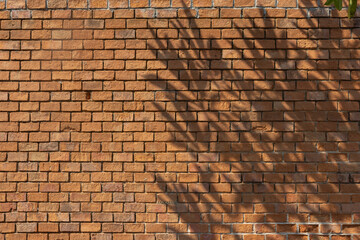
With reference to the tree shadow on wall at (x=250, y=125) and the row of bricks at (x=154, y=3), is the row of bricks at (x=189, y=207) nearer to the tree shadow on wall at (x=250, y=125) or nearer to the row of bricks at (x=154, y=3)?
the tree shadow on wall at (x=250, y=125)

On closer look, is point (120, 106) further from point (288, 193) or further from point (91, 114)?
point (288, 193)

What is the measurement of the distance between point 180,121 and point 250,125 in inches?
25.0

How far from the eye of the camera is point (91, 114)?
3.12 meters

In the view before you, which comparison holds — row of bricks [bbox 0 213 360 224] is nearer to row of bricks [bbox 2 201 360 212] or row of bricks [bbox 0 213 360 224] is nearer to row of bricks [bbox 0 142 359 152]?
row of bricks [bbox 2 201 360 212]

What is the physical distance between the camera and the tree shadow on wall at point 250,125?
307 centimetres

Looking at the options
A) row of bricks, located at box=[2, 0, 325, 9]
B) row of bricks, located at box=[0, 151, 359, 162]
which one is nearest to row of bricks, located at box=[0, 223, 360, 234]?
row of bricks, located at box=[0, 151, 359, 162]

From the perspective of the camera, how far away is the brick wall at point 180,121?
3074 mm

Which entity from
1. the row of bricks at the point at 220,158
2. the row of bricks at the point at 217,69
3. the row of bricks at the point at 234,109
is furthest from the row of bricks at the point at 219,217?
the row of bricks at the point at 217,69

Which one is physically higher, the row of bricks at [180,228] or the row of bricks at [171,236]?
the row of bricks at [180,228]

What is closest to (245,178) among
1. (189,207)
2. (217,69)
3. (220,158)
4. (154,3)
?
(220,158)

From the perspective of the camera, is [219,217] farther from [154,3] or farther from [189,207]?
[154,3]

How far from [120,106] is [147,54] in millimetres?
535

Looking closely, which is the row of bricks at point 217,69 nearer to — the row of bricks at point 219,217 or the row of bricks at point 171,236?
the row of bricks at point 219,217

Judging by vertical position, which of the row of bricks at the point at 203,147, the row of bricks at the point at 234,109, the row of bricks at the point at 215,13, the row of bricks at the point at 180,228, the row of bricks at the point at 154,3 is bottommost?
the row of bricks at the point at 180,228
